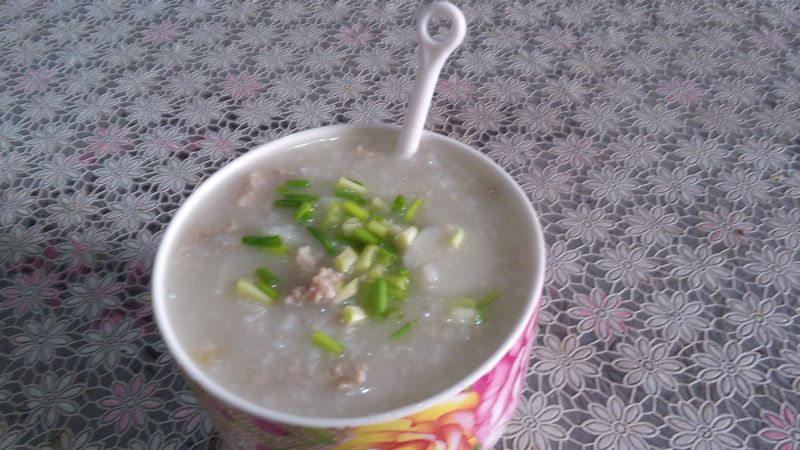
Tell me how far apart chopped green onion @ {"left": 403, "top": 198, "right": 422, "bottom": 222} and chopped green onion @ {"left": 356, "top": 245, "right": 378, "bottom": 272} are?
0.05m

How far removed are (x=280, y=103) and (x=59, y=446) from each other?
56 cm

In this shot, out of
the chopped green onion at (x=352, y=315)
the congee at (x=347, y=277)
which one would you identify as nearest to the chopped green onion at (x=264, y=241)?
the congee at (x=347, y=277)

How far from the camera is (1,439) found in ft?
2.19

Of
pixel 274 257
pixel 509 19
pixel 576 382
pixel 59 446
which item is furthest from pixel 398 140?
pixel 509 19

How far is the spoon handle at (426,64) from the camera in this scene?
593mm

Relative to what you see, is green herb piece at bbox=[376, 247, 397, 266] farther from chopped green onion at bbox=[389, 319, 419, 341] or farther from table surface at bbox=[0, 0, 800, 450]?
table surface at bbox=[0, 0, 800, 450]

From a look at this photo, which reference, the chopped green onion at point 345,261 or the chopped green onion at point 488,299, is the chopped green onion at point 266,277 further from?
the chopped green onion at point 488,299

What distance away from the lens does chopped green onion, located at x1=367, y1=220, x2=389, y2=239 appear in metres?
0.63

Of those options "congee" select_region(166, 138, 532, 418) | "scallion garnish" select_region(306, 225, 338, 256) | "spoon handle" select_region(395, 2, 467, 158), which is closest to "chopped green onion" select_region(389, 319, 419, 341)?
"congee" select_region(166, 138, 532, 418)

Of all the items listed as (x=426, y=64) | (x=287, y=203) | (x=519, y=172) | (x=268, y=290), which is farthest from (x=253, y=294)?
(x=519, y=172)

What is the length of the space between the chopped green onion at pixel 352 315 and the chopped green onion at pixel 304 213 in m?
0.12

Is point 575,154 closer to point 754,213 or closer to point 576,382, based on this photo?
point 754,213

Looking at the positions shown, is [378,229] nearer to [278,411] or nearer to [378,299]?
[378,299]

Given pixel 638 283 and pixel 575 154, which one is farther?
pixel 575 154
